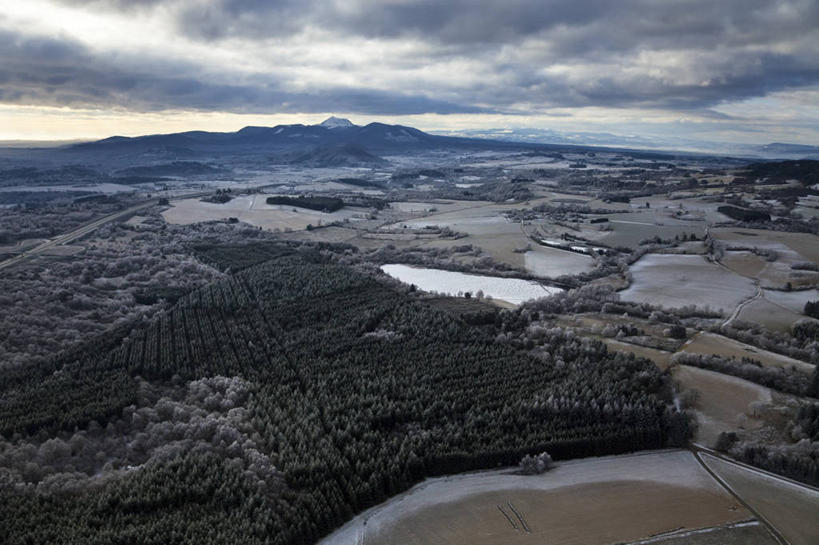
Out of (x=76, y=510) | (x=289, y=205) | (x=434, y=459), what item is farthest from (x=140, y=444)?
(x=289, y=205)

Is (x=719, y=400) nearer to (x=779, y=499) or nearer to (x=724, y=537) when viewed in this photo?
(x=779, y=499)

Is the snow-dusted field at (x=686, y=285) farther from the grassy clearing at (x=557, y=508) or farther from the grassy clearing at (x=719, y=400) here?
the grassy clearing at (x=557, y=508)

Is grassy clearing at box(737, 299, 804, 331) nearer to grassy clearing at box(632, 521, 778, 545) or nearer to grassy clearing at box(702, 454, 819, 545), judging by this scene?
grassy clearing at box(702, 454, 819, 545)

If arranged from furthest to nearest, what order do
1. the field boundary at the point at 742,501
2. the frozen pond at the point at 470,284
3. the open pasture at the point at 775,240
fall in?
the open pasture at the point at 775,240 → the frozen pond at the point at 470,284 → the field boundary at the point at 742,501

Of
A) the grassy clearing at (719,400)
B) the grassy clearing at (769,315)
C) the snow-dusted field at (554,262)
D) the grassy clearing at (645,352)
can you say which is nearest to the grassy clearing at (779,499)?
the grassy clearing at (719,400)

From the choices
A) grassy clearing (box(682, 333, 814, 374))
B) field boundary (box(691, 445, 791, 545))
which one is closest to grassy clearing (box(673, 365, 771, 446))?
field boundary (box(691, 445, 791, 545))

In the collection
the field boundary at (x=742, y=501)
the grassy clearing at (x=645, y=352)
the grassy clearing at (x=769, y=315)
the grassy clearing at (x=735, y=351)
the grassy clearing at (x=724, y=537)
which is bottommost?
the grassy clearing at (x=724, y=537)

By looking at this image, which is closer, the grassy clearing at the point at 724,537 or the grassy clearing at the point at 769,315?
the grassy clearing at the point at 724,537
